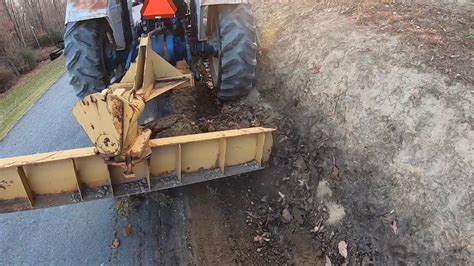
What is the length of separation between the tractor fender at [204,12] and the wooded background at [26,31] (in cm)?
1307

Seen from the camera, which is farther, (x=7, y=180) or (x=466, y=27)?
(x=466, y=27)

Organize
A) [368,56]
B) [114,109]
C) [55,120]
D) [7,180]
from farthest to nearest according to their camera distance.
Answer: [55,120] → [368,56] → [7,180] → [114,109]

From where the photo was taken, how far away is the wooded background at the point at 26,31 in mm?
17016

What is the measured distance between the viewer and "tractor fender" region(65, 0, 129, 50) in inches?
190

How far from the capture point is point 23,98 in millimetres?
11719

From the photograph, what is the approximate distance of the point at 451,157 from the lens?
3490 mm

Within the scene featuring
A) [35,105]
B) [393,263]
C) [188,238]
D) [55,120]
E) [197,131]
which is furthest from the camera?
[35,105]

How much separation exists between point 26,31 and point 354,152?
19.6 m

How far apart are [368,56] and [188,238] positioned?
2.67 metres

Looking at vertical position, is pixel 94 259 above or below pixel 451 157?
below

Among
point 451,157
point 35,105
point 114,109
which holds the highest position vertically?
point 114,109

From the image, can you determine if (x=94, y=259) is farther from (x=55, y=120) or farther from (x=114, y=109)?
(x=55, y=120)

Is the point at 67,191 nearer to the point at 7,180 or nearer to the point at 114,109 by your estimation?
the point at 7,180

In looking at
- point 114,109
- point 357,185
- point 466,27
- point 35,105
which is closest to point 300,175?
point 357,185
